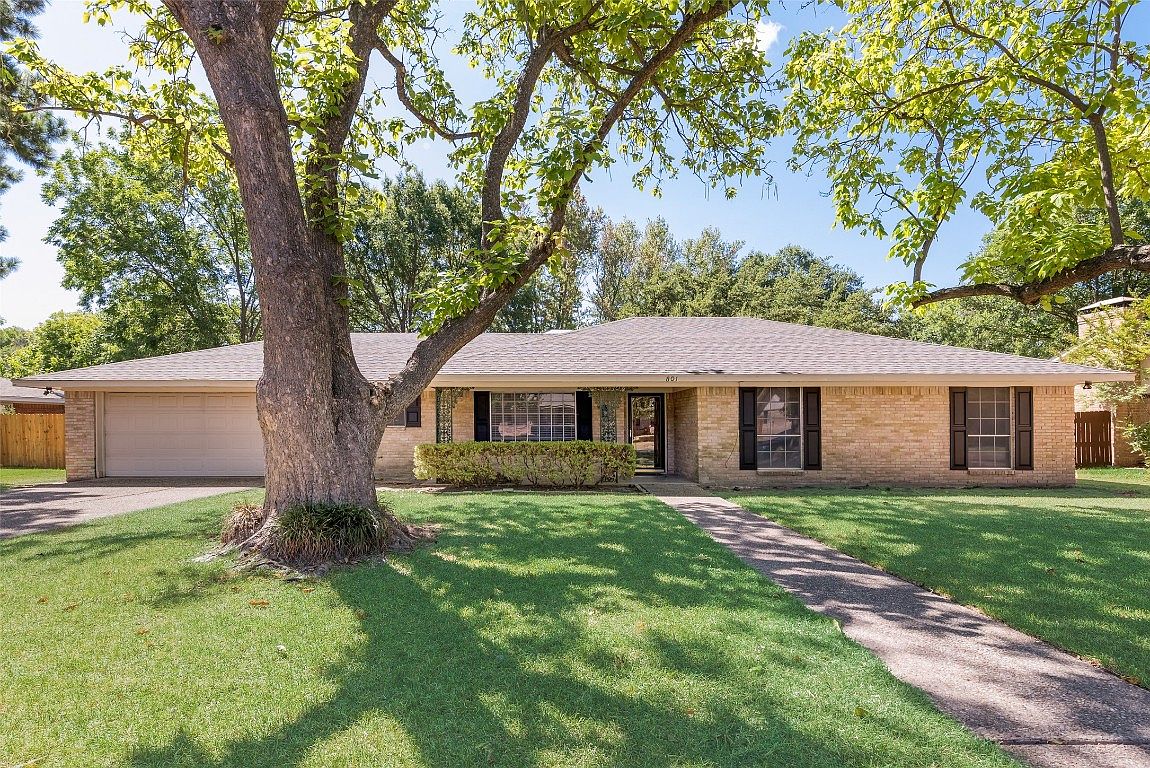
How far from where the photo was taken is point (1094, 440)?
16.1 metres

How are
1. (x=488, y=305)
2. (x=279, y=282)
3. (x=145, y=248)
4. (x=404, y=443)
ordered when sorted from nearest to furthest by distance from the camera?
1. (x=279, y=282)
2. (x=488, y=305)
3. (x=404, y=443)
4. (x=145, y=248)

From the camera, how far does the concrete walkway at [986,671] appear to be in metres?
2.59

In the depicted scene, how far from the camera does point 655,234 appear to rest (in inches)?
1197

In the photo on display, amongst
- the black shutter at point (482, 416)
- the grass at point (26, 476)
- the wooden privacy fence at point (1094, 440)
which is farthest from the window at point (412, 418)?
the wooden privacy fence at point (1094, 440)

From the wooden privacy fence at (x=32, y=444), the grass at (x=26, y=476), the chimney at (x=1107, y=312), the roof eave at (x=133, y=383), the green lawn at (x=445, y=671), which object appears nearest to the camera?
the green lawn at (x=445, y=671)

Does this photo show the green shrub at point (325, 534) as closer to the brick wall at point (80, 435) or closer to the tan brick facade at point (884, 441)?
the tan brick facade at point (884, 441)

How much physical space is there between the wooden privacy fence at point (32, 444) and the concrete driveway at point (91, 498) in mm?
7798

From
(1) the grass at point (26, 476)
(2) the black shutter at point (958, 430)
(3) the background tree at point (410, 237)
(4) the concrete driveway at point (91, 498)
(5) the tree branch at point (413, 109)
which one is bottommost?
(1) the grass at point (26, 476)

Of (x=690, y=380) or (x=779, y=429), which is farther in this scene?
(x=779, y=429)

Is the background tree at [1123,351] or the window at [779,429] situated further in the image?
the background tree at [1123,351]

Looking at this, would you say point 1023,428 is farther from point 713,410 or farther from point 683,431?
point 683,431

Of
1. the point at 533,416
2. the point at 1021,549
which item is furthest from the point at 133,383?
the point at 1021,549

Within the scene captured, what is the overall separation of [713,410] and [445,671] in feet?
31.7

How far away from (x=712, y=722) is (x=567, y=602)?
1.90 metres
